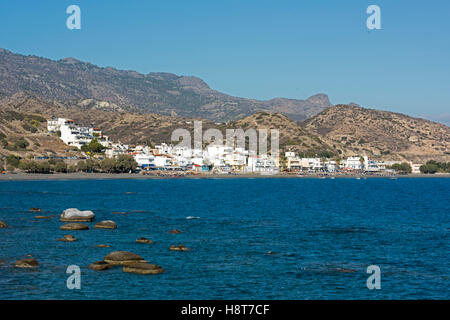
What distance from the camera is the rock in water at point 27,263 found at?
3678 centimetres

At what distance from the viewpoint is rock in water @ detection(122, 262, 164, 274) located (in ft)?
117

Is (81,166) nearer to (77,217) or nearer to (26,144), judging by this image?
(26,144)

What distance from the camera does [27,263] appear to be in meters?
37.0

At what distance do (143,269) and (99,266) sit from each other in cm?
294

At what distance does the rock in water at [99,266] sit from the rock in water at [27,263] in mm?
3678

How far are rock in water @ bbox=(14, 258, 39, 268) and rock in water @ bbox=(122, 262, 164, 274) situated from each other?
6.05 m

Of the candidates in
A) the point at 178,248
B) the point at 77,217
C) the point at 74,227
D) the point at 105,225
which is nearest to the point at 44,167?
the point at 77,217

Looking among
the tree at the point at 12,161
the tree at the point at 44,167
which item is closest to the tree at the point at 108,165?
the tree at the point at 44,167

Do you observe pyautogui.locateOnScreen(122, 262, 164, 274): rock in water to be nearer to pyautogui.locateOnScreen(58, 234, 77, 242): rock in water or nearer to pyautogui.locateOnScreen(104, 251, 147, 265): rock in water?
pyautogui.locateOnScreen(104, 251, 147, 265): rock in water

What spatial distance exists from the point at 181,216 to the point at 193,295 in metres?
41.0

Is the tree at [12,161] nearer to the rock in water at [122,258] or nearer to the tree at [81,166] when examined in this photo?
the tree at [81,166]
